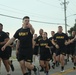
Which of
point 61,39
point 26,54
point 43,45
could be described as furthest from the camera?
point 61,39

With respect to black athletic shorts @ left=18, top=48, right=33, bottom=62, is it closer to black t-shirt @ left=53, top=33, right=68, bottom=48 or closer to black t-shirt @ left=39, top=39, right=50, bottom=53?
black t-shirt @ left=39, top=39, right=50, bottom=53

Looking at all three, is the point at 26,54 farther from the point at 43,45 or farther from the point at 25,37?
the point at 43,45

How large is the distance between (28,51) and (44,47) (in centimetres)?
401

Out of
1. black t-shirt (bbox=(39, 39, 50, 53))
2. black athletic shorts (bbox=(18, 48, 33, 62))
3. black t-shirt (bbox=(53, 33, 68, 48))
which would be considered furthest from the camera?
black t-shirt (bbox=(53, 33, 68, 48))

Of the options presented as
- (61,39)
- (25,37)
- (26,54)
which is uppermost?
(25,37)

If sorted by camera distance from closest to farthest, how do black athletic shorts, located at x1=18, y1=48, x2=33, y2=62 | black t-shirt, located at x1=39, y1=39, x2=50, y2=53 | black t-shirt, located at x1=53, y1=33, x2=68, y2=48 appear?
black athletic shorts, located at x1=18, y1=48, x2=33, y2=62 < black t-shirt, located at x1=39, y1=39, x2=50, y2=53 < black t-shirt, located at x1=53, y1=33, x2=68, y2=48

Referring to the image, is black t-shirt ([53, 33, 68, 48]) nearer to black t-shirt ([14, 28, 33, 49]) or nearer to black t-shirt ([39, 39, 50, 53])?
black t-shirt ([39, 39, 50, 53])

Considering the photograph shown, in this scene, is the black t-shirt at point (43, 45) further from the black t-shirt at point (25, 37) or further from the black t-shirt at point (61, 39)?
the black t-shirt at point (25, 37)

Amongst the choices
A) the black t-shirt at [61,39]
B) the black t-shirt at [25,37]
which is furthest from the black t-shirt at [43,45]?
the black t-shirt at [25,37]

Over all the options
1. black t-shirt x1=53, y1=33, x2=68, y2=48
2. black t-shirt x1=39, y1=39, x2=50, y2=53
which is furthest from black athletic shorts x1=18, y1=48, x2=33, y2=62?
black t-shirt x1=53, y1=33, x2=68, y2=48

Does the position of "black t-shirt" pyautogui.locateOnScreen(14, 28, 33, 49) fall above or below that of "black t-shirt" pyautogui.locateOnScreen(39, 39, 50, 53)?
above

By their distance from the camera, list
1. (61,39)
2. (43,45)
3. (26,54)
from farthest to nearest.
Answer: (61,39)
(43,45)
(26,54)

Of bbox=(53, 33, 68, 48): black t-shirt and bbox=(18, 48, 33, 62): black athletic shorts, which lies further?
bbox=(53, 33, 68, 48): black t-shirt

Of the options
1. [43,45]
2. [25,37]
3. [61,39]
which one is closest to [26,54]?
[25,37]
